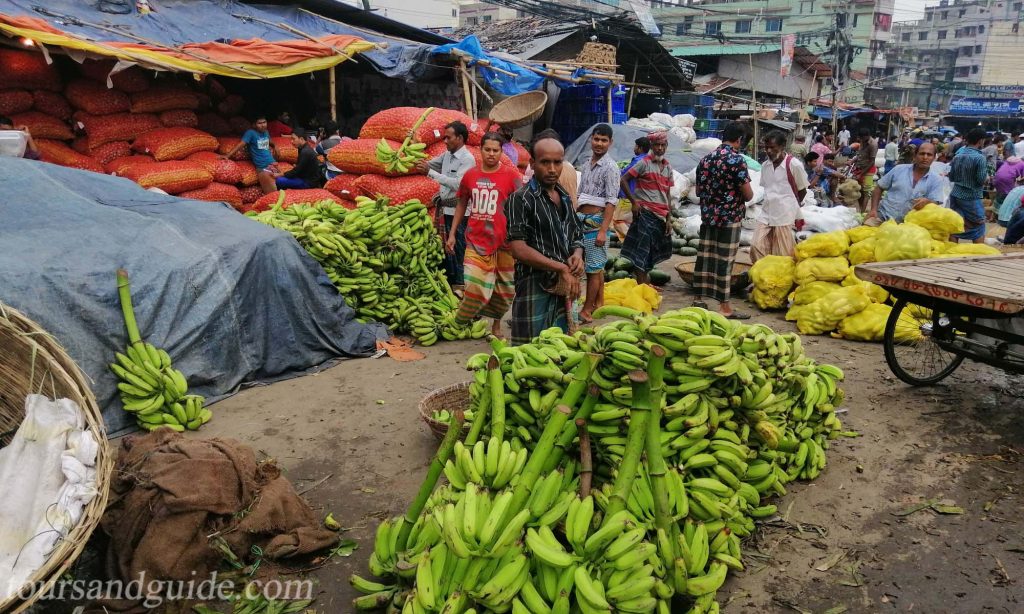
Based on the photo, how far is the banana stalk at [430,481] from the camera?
2.52 meters

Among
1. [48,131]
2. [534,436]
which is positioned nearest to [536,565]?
[534,436]

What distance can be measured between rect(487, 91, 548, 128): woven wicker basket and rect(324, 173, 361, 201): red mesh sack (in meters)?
1.99

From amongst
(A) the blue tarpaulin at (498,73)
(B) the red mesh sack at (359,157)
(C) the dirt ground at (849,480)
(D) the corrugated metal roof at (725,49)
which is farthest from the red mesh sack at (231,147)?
(D) the corrugated metal roof at (725,49)

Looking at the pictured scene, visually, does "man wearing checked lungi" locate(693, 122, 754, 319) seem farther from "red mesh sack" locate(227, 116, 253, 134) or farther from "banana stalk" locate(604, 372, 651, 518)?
"red mesh sack" locate(227, 116, 253, 134)

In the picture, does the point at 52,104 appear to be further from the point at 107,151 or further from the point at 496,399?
the point at 496,399

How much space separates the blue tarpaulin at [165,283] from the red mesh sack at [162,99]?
4.51m

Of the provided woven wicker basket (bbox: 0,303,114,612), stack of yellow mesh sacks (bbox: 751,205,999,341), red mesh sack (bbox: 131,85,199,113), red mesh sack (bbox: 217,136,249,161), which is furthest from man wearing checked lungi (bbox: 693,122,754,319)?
red mesh sack (bbox: 131,85,199,113)

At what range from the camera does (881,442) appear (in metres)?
4.16

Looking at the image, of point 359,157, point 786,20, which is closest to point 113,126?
point 359,157

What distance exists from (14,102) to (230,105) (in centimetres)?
301

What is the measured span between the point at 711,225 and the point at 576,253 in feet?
10.8

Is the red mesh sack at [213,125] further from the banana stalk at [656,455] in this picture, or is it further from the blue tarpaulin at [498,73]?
the banana stalk at [656,455]

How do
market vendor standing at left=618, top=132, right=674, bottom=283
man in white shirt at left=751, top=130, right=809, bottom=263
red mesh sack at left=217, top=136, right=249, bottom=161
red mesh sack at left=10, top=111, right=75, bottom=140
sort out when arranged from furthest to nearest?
red mesh sack at left=217, top=136, right=249, bottom=161 → red mesh sack at left=10, top=111, right=75, bottom=140 → market vendor standing at left=618, top=132, right=674, bottom=283 → man in white shirt at left=751, top=130, right=809, bottom=263

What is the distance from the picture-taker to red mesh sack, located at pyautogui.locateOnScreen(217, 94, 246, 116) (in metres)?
10.7
